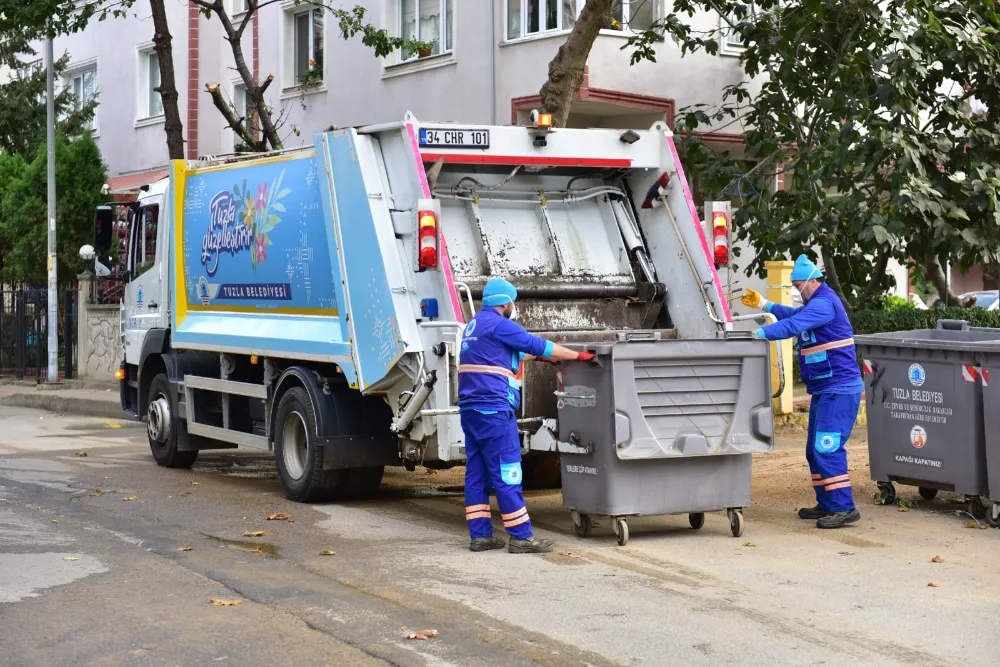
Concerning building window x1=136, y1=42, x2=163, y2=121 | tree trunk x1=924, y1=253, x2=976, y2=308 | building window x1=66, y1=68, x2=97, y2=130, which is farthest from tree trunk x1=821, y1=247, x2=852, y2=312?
building window x1=66, y1=68, x2=97, y2=130

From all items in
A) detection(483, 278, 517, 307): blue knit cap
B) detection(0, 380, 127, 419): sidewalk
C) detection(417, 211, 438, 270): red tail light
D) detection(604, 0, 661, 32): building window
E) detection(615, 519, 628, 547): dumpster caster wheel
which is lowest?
detection(615, 519, 628, 547): dumpster caster wheel

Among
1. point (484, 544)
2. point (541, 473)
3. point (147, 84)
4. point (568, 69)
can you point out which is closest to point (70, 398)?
point (147, 84)

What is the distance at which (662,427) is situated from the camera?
787 centimetres

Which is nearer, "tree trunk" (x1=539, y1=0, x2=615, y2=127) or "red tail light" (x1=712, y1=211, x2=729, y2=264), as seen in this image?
"red tail light" (x1=712, y1=211, x2=729, y2=264)

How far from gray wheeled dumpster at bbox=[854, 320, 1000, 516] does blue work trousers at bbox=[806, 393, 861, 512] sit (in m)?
0.66

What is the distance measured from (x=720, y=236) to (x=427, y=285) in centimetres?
218

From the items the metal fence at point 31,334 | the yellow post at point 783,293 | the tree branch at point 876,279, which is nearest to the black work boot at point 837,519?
the yellow post at point 783,293

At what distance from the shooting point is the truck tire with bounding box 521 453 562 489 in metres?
10.3

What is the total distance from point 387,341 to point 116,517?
2.19 meters

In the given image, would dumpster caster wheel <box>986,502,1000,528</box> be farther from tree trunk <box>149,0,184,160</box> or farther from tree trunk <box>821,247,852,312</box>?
tree trunk <box>149,0,184,160</box>

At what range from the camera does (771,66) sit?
1474 centimetres

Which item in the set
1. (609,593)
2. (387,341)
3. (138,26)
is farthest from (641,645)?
(138,26)

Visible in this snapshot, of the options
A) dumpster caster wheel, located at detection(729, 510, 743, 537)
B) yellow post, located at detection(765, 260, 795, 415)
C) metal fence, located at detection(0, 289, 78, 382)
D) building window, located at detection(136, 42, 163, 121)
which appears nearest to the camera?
dumpster caster wheel, located at detection(729, 510, 743, 537)

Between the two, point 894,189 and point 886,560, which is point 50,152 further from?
point 886,560
